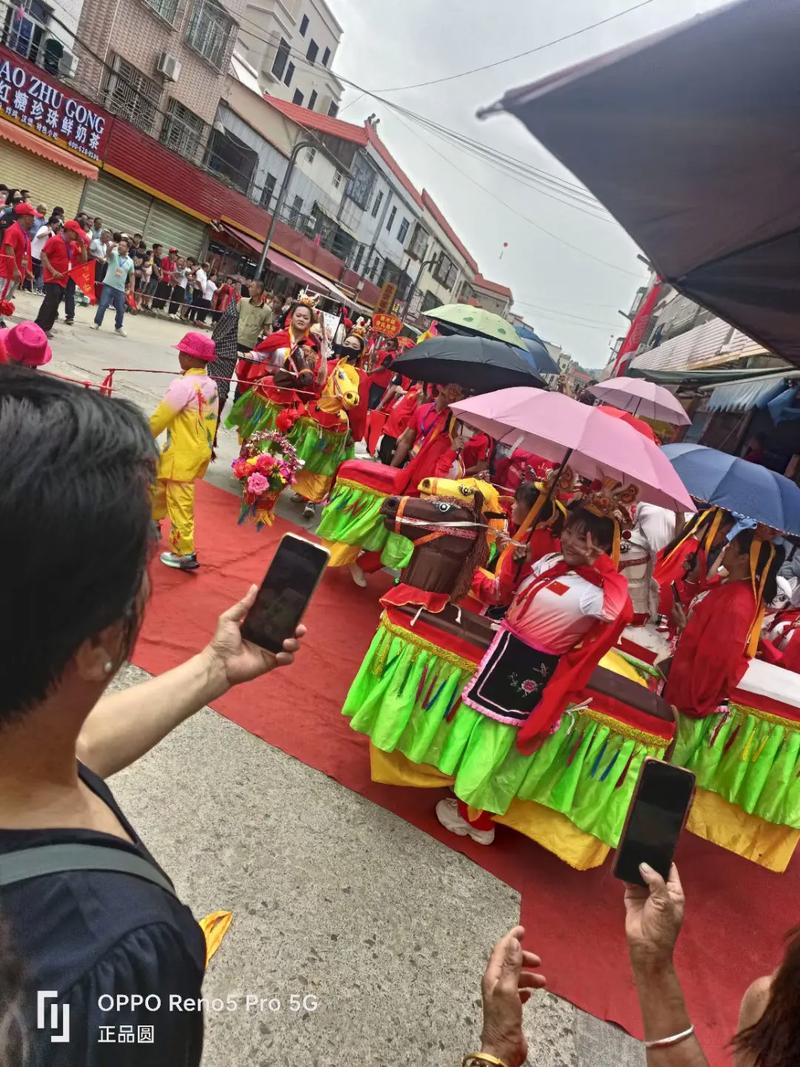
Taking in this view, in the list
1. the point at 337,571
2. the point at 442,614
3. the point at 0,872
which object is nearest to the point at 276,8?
the point at 337,571

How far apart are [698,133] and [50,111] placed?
727 inches

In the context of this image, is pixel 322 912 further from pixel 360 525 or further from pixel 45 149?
pixel 45 149

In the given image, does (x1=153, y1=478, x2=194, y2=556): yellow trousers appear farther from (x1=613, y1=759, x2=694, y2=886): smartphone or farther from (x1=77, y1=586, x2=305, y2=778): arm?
(x1=613, y1=759, x2=694, y2=886): smartphone

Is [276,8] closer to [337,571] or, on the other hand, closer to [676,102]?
[337,571]

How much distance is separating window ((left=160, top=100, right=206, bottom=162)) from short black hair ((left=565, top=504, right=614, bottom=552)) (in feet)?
74.2

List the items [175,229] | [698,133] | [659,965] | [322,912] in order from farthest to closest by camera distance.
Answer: [175,229]
[322,912]
[698,133]
[659,965]

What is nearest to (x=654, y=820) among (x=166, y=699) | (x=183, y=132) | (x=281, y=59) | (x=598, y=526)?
(x=166, y=699)

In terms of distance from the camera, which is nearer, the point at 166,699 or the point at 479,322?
the point at 166,699

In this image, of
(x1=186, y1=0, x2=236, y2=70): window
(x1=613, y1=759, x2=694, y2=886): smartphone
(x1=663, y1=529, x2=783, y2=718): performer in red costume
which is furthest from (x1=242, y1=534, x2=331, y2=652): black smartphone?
(x1=186, y1=0, x2=236, y2=70): window

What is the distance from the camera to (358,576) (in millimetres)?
5703

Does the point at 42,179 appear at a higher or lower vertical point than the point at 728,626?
higher

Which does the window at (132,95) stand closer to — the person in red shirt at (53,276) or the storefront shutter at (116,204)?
the storefront shutter at (116,204)

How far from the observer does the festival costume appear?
4.21m

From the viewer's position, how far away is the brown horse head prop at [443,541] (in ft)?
10.5
